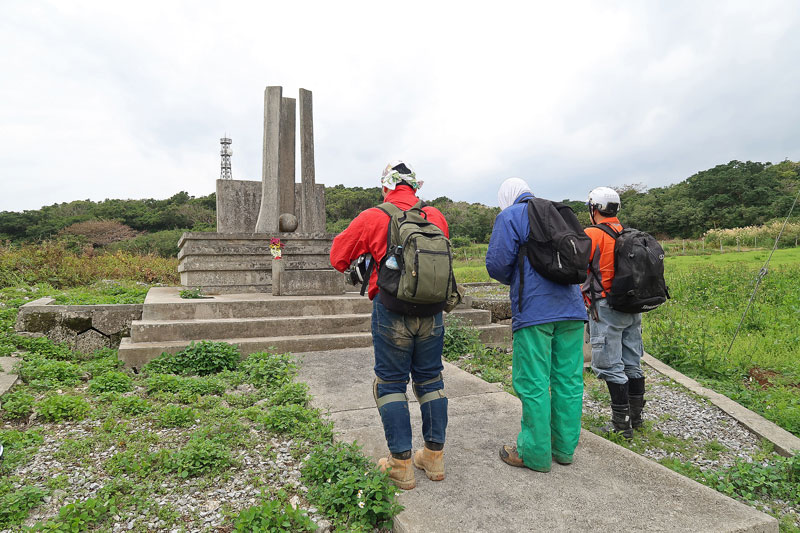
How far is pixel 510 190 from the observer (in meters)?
2.99

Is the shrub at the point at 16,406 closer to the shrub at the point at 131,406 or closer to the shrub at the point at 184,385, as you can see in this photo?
the shrub at the point at 131,406

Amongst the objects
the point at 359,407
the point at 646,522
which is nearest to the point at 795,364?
the point at 646,522

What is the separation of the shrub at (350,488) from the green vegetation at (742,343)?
12.3ft

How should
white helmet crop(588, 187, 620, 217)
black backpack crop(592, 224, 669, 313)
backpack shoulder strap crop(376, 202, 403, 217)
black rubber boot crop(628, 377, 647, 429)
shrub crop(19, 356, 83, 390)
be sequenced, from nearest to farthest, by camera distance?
backpack shoulder strap crop(376, 202, 403, 217) < black backpack crop(592, 224, 669, 313) < white helmet crop(588, 187, 620, 217) < black rubber boot crop(628, 377, 647, 429) < shrub crop(19, 356, 83, 390)

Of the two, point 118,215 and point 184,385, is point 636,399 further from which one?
point 118,215

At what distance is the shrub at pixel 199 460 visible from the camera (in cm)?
276

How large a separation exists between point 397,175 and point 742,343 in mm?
6295

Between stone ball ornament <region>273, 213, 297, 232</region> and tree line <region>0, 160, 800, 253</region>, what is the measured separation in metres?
18.3

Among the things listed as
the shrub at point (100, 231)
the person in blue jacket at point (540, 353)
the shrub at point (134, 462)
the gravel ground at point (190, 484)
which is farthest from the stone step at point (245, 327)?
the shrub at point (100, 231)

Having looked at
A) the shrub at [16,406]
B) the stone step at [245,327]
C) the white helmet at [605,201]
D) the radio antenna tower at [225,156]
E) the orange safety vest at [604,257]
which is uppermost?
the radio antenna tower at [225,156]

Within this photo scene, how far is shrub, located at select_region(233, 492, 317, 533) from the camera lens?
2174 millimetres

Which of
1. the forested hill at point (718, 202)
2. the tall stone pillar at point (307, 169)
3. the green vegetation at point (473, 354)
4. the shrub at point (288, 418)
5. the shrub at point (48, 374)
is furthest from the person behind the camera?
the forested hill at point (718, 202)

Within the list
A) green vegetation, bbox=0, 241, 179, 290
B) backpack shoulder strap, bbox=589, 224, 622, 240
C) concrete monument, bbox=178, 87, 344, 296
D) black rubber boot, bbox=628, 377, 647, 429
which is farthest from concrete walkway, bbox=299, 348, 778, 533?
green vegetation, bbox=0, 241, 179, 290

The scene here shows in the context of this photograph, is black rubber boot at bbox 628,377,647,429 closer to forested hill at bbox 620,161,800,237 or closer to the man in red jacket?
the man in red jacket
